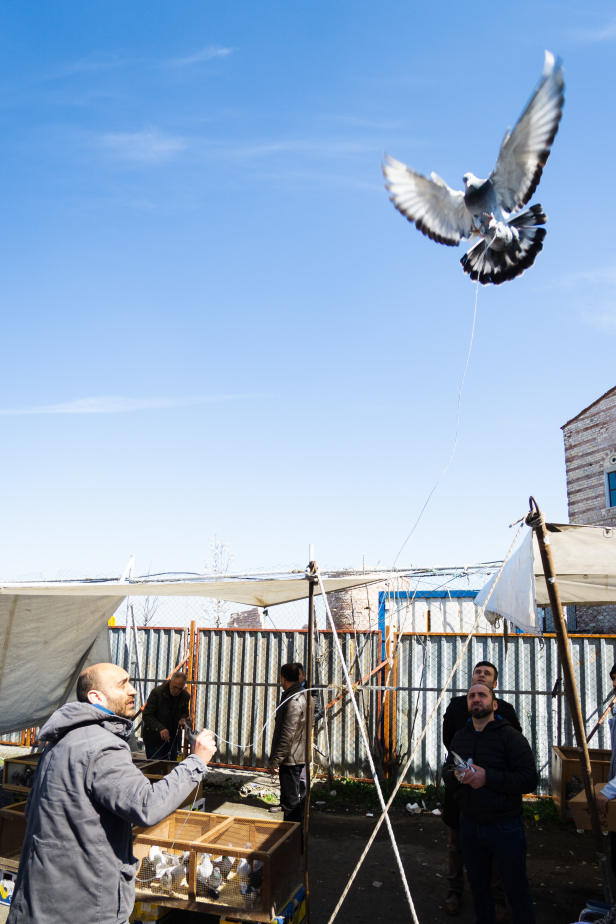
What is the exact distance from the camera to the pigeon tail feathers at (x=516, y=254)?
4301 mm

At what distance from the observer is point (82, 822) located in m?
2.16

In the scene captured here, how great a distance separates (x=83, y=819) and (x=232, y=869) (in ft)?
6.85

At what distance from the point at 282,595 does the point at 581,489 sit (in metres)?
13.6

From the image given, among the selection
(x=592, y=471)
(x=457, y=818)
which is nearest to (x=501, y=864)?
(x=457, y=818)

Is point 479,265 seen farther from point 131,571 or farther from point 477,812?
point 131,571

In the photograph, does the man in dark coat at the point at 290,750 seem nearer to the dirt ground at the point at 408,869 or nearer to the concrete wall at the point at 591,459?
the dirt ground at the point at 408,869

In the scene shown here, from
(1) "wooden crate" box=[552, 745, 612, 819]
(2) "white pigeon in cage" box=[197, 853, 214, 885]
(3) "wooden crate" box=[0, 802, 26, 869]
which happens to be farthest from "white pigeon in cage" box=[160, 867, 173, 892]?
(1) "wooden crate" box=[552, 745, 612, 819]

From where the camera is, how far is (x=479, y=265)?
454 centimetres

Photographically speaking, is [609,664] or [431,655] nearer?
[609,664]

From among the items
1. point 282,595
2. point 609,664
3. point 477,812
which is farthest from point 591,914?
point 609,664

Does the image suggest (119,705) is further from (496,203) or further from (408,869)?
Answer: (408,869)

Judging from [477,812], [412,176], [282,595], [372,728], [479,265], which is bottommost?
[372,728]

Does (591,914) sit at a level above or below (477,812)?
below

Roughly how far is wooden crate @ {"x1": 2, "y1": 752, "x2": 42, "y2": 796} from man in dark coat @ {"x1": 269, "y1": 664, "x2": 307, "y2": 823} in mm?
2339
